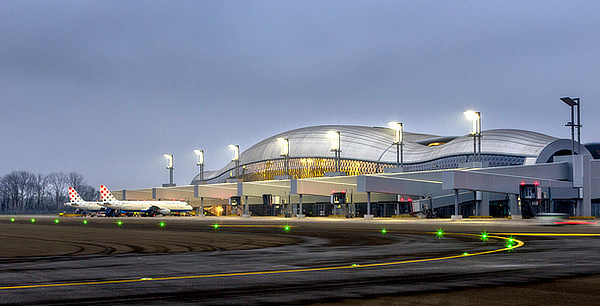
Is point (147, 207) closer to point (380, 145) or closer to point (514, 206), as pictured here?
point (380, 145)

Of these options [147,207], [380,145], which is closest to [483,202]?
[380,145]

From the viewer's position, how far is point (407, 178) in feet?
311

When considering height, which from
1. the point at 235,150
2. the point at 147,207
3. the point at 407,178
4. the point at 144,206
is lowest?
the point at 147,207

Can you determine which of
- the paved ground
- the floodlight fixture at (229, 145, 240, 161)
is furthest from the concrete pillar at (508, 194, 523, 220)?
the floodlight fixture at (229, 145, 240, 161)

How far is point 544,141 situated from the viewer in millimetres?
113750

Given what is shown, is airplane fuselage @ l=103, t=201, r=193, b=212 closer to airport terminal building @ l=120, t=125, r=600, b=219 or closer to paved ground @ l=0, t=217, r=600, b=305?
airport terminal building @ l=120, t=125, r=600, b=219

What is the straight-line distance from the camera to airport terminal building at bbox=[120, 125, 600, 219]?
80625 mm

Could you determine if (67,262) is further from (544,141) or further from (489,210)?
(544,141)

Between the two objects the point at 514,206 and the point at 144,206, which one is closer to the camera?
the point at 514,206

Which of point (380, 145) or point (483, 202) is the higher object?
point (380, 145)

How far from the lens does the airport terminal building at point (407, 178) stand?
80.6 m

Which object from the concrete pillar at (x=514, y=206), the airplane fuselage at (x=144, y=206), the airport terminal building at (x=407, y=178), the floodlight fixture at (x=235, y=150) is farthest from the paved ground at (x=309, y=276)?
the floodlight fixture at (x=235, y=150)

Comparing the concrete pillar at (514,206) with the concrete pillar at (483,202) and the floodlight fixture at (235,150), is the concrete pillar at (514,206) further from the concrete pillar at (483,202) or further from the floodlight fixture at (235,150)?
the floodlight fixture at (235,150)

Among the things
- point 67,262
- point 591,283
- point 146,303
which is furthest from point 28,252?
point 591,283
